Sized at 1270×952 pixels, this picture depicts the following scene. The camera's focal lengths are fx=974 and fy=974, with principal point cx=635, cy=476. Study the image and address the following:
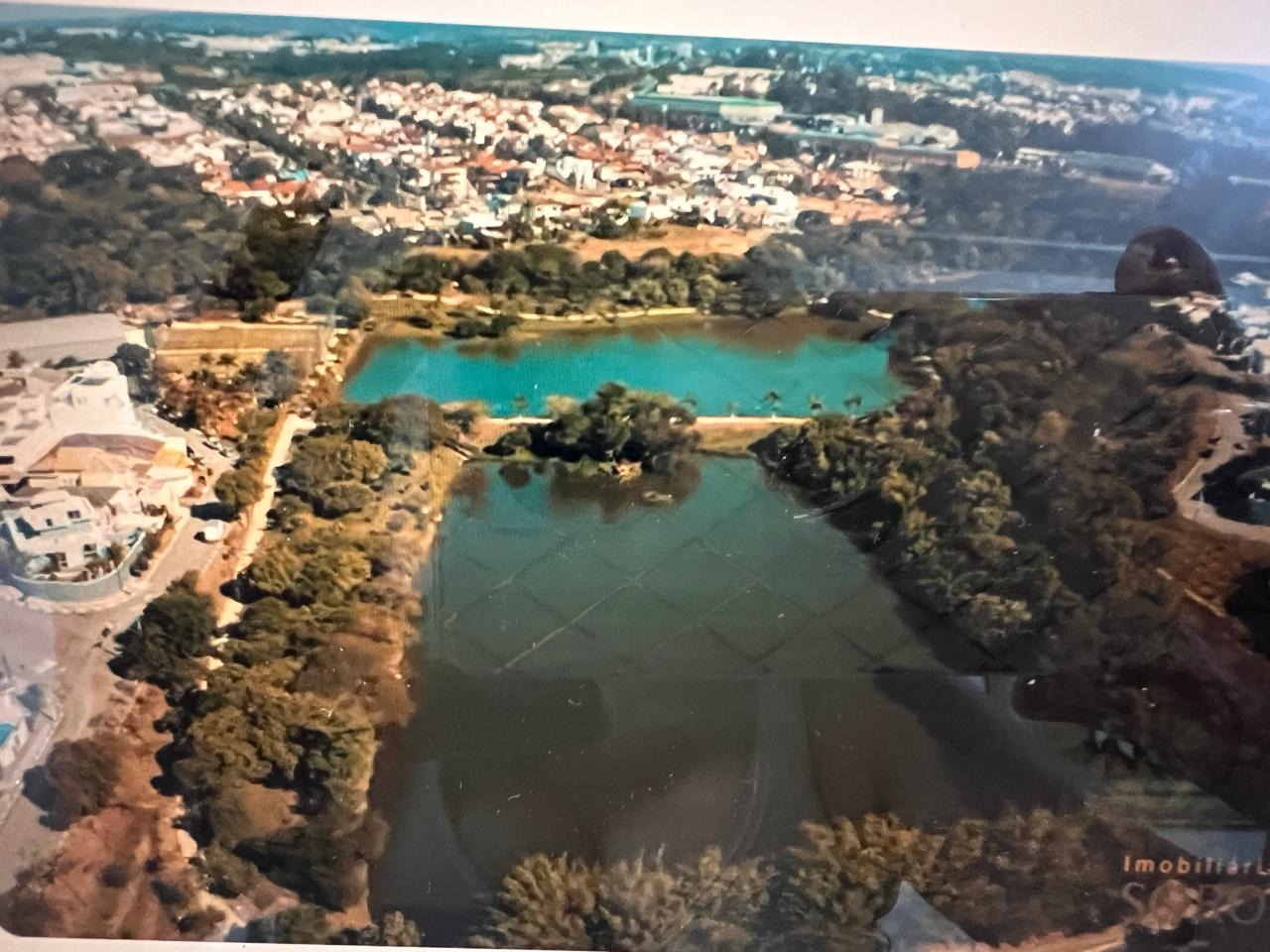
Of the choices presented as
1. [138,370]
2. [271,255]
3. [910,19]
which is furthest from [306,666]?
[910,19]

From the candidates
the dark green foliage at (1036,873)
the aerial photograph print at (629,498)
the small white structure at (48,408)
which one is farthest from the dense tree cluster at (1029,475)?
the small white structure at (48,408)

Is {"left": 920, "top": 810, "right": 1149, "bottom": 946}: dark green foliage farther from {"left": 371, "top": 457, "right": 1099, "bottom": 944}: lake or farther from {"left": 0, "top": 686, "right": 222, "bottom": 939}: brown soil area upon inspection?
{"left": 0, "top": 686, "right": 222, "bottom": 939}: brown soil area

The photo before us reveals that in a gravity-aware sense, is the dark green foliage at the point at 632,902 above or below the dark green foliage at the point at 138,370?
below

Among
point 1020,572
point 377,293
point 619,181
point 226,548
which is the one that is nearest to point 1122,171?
point 1020,572

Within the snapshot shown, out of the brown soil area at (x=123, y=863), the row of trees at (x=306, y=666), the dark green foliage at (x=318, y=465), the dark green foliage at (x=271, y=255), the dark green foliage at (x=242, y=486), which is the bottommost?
the brown soil area at (x=123, y=863)

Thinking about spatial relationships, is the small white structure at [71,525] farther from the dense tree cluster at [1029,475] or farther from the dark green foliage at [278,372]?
the dense tree cluster at [1029,475]

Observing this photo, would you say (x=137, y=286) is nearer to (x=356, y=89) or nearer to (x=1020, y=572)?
(x=356, y=89)

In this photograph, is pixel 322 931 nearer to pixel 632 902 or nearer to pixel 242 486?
pixel 632 902
